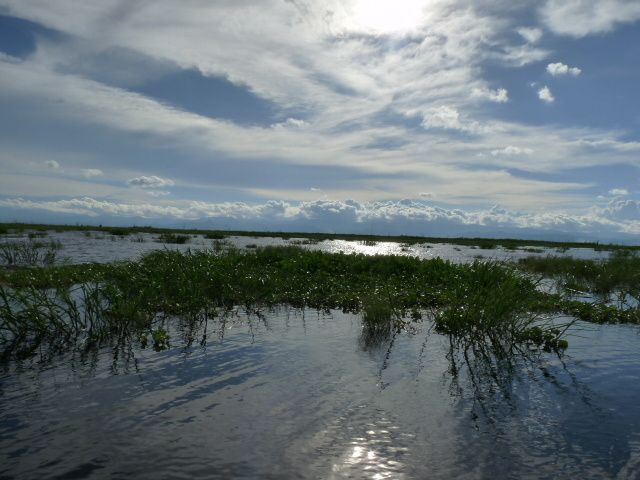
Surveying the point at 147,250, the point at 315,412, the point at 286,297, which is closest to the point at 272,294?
the point at 286,297

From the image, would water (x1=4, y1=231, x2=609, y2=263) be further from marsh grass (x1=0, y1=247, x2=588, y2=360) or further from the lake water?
the lake water

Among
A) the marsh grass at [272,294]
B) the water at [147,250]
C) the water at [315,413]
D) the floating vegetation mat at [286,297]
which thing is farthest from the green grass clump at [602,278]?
the water at [315,413]

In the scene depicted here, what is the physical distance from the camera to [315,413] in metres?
8.38

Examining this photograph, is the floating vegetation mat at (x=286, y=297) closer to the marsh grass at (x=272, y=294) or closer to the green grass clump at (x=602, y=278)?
the marsh grass at (x=272, y=294)

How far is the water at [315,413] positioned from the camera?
677 cm

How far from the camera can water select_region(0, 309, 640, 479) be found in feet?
22.2

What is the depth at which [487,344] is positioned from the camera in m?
12.6

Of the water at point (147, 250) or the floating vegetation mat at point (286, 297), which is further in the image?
the water at point (147, 250)

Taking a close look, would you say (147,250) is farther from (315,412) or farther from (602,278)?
(315,412)

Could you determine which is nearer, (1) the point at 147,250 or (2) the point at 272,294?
(2) the point at 272,294

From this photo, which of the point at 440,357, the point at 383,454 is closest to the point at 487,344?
the point at 440,357

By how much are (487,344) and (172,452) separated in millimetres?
8956

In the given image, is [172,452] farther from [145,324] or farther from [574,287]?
[574,287]

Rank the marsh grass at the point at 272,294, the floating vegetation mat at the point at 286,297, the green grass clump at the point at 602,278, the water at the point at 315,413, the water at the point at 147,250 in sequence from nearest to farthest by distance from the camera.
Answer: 1. the water at the point at 315,413
2. the floating vegetation mat at the point at 286,297
3. the marsh grass at the point at 272,294
4. the green grass clump at the point at 602,278
5. the water at the point at 147,250
